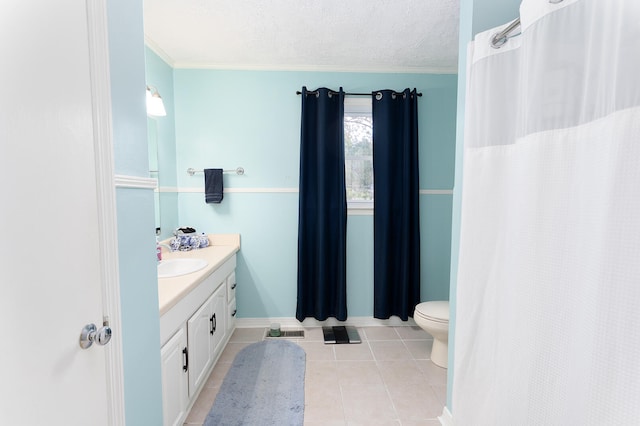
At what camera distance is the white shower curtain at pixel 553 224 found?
26.6 inches

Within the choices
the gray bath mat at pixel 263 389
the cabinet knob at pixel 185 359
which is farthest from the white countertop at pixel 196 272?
the gray bath mat at pixel 263 389

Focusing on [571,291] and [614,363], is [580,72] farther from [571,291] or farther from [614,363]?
[614,363]

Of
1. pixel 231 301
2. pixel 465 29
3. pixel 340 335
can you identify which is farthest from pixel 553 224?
pixel 231 301

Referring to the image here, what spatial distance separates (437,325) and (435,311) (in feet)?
0.46

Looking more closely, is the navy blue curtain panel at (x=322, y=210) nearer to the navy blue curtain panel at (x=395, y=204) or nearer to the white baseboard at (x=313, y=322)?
the white baseboard at (x=313, y=322)

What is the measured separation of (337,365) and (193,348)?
111 cm

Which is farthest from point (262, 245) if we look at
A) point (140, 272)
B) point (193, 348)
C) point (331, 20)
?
point (331, 20)

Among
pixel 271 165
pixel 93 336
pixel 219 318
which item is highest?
pixel 271 165

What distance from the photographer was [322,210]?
2693 mm

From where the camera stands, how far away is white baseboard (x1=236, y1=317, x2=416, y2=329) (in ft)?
9.20

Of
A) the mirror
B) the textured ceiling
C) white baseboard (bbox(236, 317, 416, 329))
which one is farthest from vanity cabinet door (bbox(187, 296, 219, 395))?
the textured ceiling

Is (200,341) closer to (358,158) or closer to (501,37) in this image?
(358,158)

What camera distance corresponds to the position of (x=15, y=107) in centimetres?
56

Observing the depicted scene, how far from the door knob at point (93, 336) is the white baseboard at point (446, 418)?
174cm
